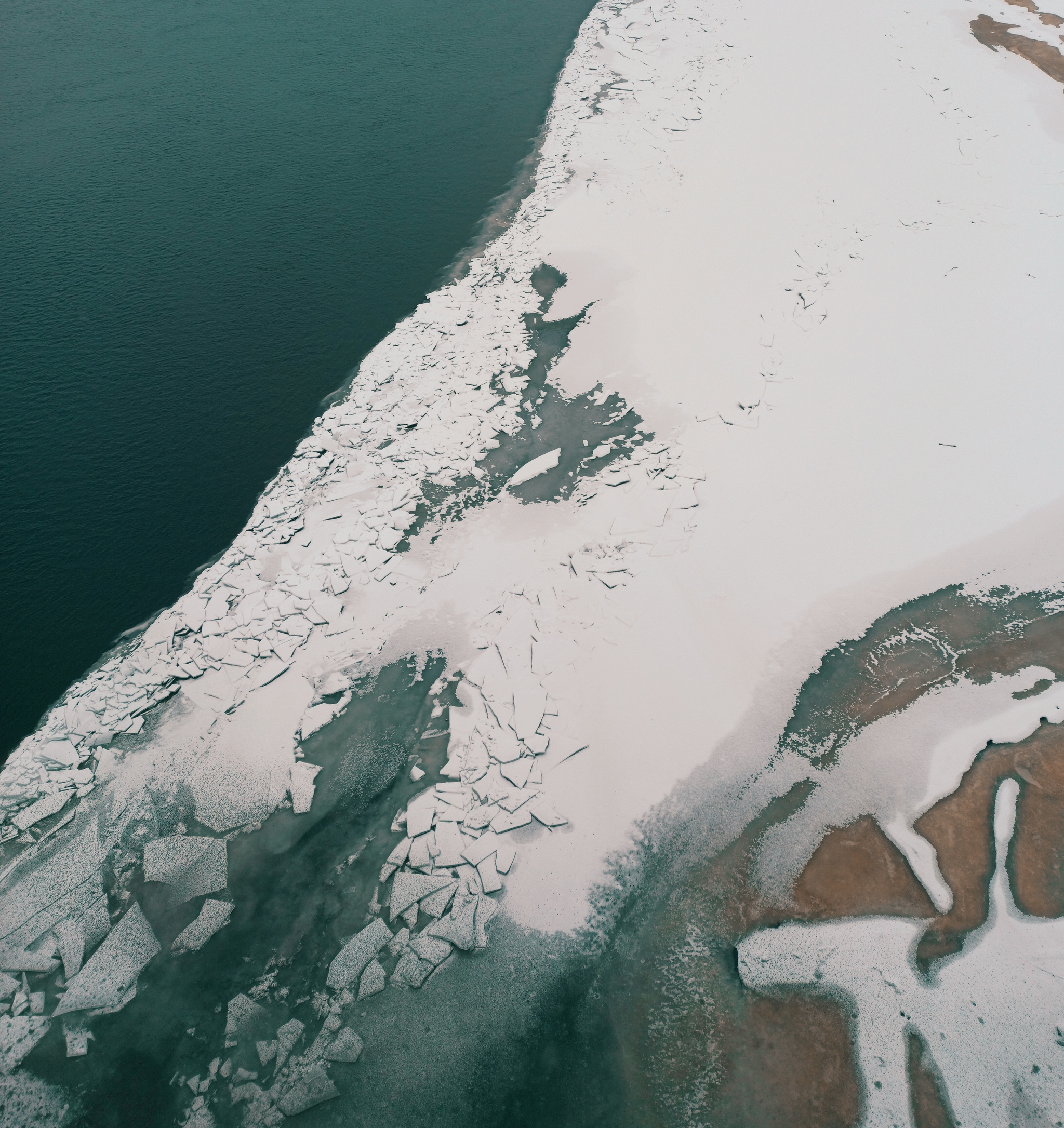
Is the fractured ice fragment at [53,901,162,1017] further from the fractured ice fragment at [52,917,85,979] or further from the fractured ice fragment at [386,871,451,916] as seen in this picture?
the fractured ice fragment at [386,871,451,916]

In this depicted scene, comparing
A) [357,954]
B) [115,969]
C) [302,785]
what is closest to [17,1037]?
[115,969]

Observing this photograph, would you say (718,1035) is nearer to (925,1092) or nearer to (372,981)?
(925,1092)

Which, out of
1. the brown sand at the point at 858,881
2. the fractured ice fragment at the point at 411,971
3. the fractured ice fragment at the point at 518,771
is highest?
the brown sand at the point at 858,881

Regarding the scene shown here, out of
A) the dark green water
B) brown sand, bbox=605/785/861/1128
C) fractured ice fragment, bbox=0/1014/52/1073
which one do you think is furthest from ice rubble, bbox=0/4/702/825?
brown sand, bbox=605/785/861/1128

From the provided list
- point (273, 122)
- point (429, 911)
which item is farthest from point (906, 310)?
point (273, 122)

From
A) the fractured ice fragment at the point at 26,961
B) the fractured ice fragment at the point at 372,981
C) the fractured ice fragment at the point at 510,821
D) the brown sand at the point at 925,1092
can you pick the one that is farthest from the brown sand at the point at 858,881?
the fractured ice fragment at the point at 26,961

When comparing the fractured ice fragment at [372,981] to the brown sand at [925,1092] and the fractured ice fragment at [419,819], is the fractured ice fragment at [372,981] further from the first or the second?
the brown sand at [925,1092]

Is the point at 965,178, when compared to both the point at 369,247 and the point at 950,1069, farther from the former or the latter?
the point at 950,1069
